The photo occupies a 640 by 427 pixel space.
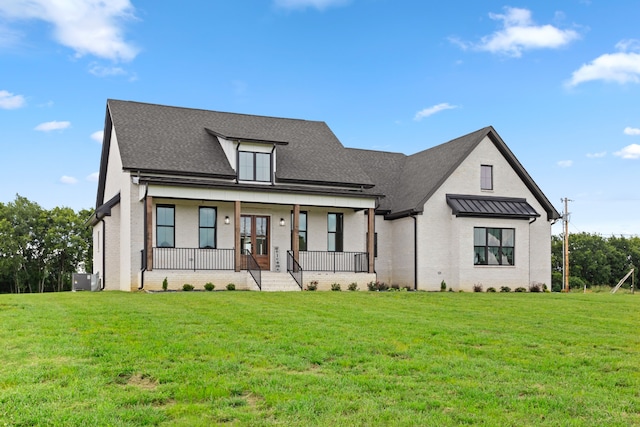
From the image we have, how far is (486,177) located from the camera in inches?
1136

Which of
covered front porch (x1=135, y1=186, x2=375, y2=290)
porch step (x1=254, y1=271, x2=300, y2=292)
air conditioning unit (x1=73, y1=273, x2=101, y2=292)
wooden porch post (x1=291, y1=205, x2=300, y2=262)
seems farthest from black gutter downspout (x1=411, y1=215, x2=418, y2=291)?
air conditioning unit (x1=73, y1=273, x2=101, y2=292)

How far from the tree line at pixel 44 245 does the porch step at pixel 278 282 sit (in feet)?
99.4

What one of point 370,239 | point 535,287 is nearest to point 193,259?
point 370,239

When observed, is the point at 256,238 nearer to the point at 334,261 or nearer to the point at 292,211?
the point at 292,211

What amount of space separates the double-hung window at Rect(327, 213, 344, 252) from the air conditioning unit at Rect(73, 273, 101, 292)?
10.3 metres

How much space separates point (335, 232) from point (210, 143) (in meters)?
6.68

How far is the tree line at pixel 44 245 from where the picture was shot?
4978 cm

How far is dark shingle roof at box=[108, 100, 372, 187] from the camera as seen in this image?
24703 millimetres

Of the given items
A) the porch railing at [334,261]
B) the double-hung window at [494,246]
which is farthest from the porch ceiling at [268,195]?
the double-hung window at [494,246]

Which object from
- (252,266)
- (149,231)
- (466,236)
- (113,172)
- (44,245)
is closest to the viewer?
(149,231)

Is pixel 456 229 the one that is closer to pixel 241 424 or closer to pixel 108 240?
pixel 108 240

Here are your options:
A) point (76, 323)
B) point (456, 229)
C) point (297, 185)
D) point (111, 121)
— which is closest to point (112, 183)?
point (111, 121)

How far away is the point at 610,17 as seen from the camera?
69.1 ft

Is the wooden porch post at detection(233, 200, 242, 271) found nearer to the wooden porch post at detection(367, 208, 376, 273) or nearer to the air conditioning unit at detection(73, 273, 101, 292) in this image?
the wooden porch post at detection(367, 208, 376, 273)
